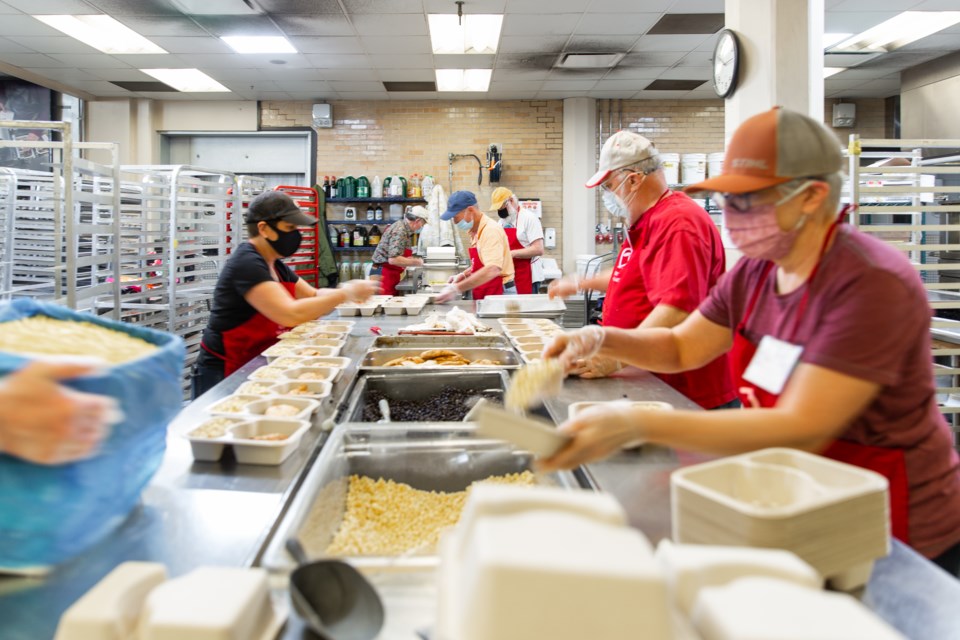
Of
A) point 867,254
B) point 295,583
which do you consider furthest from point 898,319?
point 295,583

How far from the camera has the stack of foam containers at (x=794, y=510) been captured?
890mm

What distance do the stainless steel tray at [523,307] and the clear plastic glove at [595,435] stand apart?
3.24m

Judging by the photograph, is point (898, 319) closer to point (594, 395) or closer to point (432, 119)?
point (594, 395)

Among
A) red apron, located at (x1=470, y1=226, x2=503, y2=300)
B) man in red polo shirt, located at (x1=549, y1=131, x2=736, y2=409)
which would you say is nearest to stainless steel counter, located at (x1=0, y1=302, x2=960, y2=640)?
man in red polo shirt, located at (x1=549, y1=131, x2=736, y2=409)

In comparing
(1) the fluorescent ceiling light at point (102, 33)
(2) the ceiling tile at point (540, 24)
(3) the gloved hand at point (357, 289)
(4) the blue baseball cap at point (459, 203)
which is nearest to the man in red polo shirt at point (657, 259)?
(3) the gloved hand at point (357, 289)

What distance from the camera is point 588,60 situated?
7656 mm

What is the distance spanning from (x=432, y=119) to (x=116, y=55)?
4.27 m

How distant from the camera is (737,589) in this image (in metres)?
0.69

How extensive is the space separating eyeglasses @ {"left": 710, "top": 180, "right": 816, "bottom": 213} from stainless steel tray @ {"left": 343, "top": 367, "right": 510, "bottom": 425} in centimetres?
140

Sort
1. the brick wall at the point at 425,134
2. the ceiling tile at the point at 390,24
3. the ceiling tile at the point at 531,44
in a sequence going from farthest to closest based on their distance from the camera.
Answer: the brick wall at the point at 425,134
the ceiling tile at the point at 531,44
the ceiling tile at the point at 390,24

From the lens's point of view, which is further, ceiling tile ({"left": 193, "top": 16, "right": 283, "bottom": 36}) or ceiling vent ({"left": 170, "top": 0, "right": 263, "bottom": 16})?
ceiling tile ({"left": 193, "top": 16, "right": 283, "bottom": 36})

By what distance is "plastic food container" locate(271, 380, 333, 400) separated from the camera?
2124 millimetres

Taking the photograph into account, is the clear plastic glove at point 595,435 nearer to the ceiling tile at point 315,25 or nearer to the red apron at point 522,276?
the red apron at point 522,276

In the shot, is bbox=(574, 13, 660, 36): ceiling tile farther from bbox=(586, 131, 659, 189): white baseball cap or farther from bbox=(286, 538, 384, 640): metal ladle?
bbox=(286, 538, 384, 640): metal ladle
